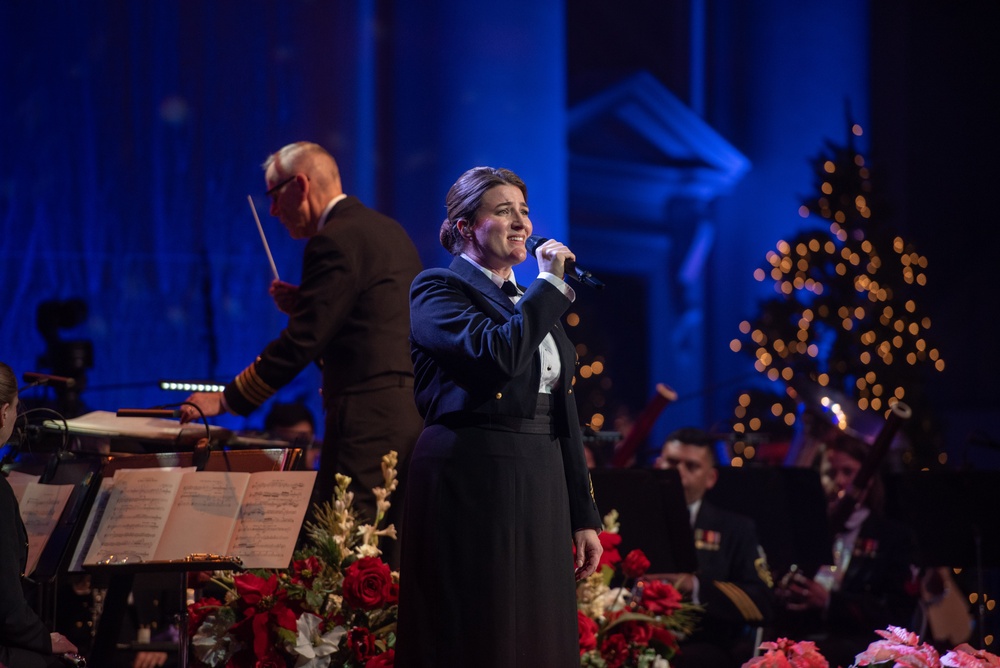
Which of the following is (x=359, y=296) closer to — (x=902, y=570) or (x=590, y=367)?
(x=902, y=570)

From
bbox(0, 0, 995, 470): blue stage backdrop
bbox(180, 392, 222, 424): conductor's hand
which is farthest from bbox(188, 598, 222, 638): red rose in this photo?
bbox(0, 0, 995, 470): blue stage backdrop

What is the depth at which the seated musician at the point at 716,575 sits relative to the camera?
14.6ft

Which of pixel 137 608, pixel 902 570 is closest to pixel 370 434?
pixel 137 608

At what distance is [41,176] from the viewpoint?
6.35m

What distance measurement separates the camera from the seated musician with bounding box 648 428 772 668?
4457mm

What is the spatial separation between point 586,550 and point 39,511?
5.48 feet

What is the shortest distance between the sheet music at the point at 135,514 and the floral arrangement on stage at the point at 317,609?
0.28m

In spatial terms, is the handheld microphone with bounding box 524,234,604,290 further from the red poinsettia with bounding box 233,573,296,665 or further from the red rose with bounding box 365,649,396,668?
the red poinsettia with bounding box 233,573,296,665

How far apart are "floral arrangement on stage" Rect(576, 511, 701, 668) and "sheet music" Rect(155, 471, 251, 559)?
108cm

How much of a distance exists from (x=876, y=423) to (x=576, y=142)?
531 cm

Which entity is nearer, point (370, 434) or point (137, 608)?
point (370, 434)

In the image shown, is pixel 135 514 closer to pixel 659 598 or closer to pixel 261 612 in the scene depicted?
pixel 261 612

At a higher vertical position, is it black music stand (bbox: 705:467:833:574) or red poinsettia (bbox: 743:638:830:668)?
red poinsettia (bbox: 743:638:830:668)

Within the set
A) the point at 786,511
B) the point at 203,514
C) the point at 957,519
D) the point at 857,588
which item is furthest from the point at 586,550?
the point at 957,519
